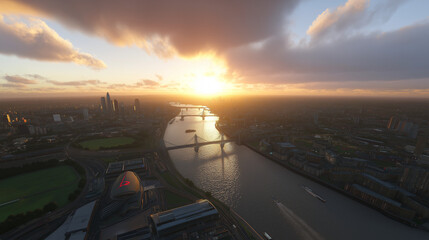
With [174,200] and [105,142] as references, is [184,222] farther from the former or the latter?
[105,142]

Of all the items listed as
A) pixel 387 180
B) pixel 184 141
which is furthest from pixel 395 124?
pixel 184 141

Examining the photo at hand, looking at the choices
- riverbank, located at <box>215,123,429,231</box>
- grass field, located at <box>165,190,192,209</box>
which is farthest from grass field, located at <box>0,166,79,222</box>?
riverbank, located at <box>215,123,429,231</box>

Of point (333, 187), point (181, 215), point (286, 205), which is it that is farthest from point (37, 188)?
point (333, 187)

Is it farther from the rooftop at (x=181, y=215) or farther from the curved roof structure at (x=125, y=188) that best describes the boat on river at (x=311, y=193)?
the curved roof structure at (x=125, y=188)

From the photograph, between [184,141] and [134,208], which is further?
[184,141]

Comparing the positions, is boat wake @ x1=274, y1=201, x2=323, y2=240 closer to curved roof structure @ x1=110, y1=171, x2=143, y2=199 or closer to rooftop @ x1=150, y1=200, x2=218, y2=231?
rooftop @ x1=150, y1=200, x2=218, y2=231

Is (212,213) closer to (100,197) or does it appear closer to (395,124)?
(100,197)
